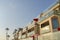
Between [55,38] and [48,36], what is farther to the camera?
[48,36]

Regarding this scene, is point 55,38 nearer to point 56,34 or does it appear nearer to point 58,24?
point 56,34

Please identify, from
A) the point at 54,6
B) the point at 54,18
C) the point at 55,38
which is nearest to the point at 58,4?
the point at 54,6

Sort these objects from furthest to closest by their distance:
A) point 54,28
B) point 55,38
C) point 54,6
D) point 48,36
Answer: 1. point 54,6
2. point 54,28
3. point 48,36
4. point 55,38

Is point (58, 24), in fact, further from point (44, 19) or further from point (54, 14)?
point (44, 19)

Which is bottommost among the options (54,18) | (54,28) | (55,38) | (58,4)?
(55,38)

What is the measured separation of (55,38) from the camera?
21.2 metres

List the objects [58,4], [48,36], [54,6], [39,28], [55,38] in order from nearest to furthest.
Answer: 1. [55,38]
2. [48,36]
3. [58,4]
4. [54,6]
5. [39,28]

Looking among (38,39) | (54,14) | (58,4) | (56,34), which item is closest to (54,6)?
(58,4)

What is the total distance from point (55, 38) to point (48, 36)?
175cm

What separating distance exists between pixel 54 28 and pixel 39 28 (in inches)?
314

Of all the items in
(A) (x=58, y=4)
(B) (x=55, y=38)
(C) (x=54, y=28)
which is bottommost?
(B) (x=55, y=38)

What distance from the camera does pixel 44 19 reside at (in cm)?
2995

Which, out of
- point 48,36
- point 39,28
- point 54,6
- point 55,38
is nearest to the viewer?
point 55,38

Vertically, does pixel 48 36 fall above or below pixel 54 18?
below
